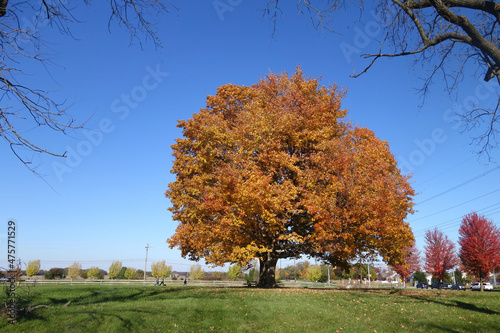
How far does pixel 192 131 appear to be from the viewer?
2230 centimetres

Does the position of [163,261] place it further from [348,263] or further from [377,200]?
[377,200]

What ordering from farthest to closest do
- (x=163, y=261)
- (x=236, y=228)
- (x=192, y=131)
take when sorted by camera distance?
(x=163, y=261), (x=192, y=131), (x=236, y=228)

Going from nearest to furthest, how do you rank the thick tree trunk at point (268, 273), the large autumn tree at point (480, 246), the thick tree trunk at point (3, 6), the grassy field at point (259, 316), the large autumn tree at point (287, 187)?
the thick tree trunk at point (3, 6), the grassy field at point (259, 316), the large autumn tree at point (287, 187), the thick tree trunk at point (268, 273), the large autumn tree at point (480, 246)

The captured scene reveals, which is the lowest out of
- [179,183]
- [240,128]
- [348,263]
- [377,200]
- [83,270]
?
[83,270]

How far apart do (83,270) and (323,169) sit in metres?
64.8

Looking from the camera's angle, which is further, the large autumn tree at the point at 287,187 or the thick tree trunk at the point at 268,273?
the thick tree trunk at the point at 268,273

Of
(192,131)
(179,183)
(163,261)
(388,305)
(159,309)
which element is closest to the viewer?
(159,309)

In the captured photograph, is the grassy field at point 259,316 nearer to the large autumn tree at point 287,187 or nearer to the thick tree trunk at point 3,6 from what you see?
the large autumn tree at point 287,187

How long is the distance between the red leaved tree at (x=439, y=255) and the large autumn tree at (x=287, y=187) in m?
20.7

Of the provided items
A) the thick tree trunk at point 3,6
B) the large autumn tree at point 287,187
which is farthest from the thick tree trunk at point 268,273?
the thick tree trunk at point 3,6

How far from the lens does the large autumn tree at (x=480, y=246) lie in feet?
94.5

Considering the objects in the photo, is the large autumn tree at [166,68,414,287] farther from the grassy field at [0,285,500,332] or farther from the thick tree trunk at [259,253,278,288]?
the grassy field at [0,285,500,332]

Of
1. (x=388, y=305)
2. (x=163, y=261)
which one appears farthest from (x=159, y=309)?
(x=163, y=261)

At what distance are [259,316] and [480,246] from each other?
92.2 ft
